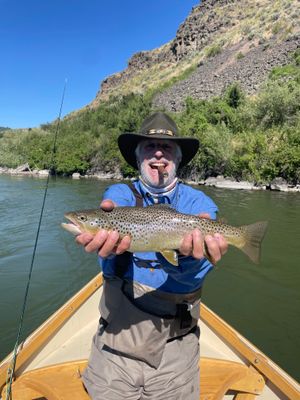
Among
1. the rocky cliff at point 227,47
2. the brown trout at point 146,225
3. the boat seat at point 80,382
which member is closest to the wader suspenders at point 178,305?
the brown trout at point 146,225

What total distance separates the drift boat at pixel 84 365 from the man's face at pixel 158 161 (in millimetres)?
2341

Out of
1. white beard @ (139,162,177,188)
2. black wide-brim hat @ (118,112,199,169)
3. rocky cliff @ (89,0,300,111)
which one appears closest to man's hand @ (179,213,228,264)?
white beard @ (139,162,177,188)

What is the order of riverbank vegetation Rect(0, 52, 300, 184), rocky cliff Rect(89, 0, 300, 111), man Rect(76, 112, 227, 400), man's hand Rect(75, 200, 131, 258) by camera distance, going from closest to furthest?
man's hand Rect(75, 200, 131, 258) < man Rect(76, 112, 227, 400) < riverbank vegetation Rect(0, 52, 300, 184) < rocky cliff Rect(89, 0, 300, 111)

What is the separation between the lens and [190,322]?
3.24 meters

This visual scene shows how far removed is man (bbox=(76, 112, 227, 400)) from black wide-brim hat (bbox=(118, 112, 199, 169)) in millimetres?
904

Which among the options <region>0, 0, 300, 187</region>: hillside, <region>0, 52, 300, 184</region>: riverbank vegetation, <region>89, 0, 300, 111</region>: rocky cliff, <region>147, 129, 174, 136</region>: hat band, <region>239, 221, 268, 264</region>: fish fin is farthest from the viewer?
<region>89, 0, 300, 111</region>: rocky cliff

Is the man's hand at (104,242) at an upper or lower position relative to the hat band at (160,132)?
lower

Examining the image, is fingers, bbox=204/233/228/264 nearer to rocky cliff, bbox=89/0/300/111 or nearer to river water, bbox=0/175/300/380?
river water, bbox=0/175/300/380

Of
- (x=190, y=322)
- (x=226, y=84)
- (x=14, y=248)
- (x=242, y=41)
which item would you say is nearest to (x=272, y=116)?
(x=226, y=84)

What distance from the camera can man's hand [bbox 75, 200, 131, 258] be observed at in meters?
2.84

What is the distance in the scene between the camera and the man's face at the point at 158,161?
354 centimetres

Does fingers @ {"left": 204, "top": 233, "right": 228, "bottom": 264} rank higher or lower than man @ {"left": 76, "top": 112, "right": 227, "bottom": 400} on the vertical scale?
higher

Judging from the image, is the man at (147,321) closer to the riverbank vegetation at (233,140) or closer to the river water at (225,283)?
the river water at (225,283)

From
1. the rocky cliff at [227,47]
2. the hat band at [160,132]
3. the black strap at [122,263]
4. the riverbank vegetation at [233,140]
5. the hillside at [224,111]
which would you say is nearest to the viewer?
the black strap at [122,263]
